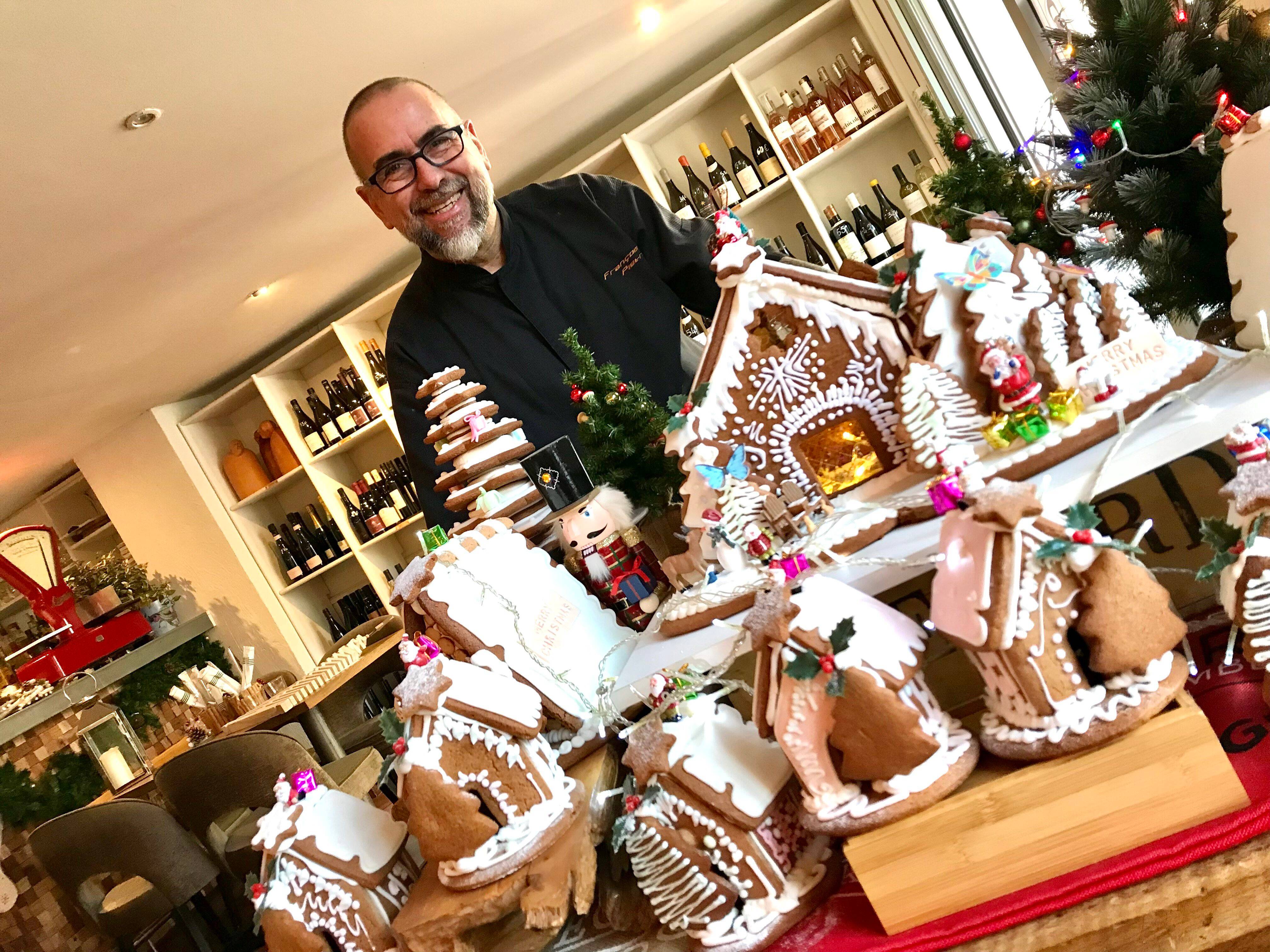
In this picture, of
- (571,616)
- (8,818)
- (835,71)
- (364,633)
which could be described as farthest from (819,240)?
(8,818)

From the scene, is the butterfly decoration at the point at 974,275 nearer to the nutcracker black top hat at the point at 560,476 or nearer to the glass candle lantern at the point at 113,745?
the nutcracker black top hat at the point at 560,476

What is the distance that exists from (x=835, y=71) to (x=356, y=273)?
2227 millimetres

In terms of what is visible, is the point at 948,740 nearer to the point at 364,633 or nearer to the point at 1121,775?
the point at 1121,775

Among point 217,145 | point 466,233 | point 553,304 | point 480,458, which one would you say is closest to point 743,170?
point 553,304

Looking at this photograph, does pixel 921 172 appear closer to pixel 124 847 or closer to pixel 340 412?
pixel 340 412

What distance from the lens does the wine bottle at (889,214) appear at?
3.58 m

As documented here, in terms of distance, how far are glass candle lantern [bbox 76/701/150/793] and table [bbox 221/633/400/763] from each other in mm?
431

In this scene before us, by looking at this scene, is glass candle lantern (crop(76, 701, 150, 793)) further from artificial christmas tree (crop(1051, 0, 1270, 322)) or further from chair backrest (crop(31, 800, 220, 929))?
artificial christmas tree (crop(1051, 0, 1270, 322))

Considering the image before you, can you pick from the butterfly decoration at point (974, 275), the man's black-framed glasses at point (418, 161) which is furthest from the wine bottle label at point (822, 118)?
the butterfly decoration at point (974, 275)

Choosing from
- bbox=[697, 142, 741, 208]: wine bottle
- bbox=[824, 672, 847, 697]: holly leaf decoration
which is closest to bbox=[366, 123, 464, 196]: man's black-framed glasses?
bbox=[824, 672, 847, 697]: holly leaf decoration

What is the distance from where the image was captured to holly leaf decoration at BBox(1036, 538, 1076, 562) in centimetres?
62

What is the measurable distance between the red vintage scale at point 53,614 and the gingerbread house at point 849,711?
13.6 feet

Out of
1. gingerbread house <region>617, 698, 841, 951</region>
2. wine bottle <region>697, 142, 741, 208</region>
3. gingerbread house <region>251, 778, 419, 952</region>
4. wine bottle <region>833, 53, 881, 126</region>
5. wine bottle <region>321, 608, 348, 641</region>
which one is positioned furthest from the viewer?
wine bottle <region>321, 608, 348, 641</region>

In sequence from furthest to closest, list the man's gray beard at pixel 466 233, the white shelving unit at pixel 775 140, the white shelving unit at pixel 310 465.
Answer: the white shelving unit at pixel 310 465
the white shelving unit at pixel 775 140
the man's gray beard at pixel 466 233
